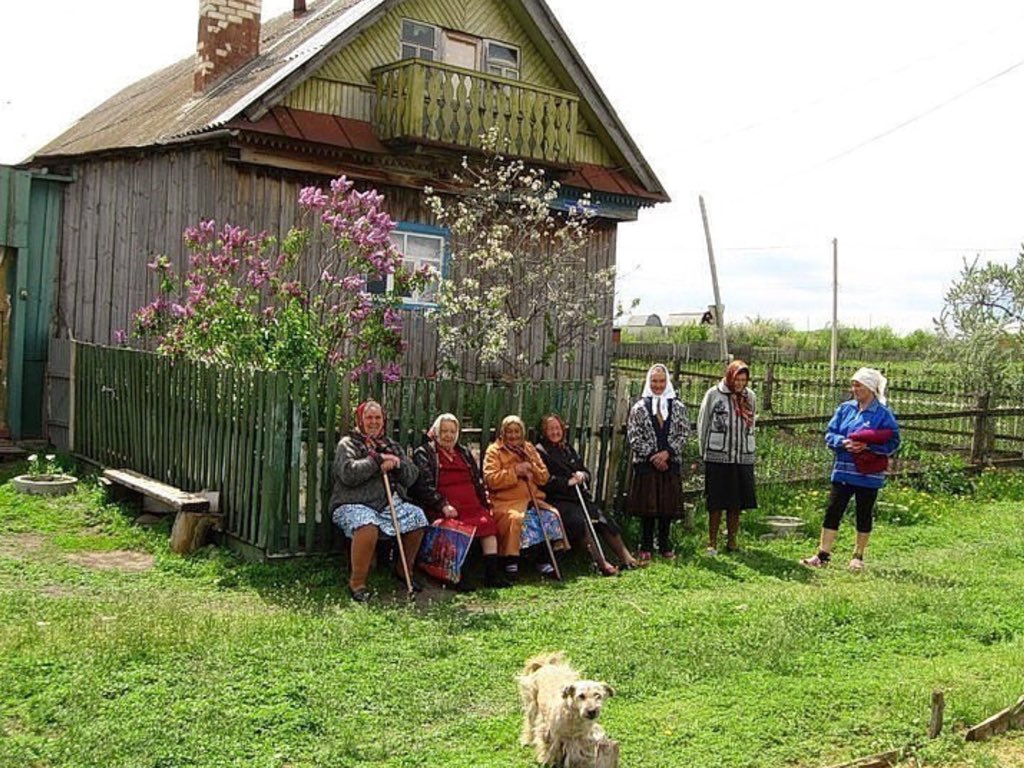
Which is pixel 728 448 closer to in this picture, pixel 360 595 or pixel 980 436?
pixel 360 595

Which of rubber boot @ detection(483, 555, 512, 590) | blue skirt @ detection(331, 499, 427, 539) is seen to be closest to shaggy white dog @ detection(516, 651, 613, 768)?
blue skirt @ detection(331, 499, 427, 539)

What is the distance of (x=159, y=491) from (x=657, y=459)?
4072 millimetres

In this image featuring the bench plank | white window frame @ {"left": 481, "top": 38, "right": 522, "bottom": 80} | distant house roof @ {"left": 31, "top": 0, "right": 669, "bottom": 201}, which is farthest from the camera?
white window frame @ {"left": 481, "top": 38, "right": 522, "bottom": 80}

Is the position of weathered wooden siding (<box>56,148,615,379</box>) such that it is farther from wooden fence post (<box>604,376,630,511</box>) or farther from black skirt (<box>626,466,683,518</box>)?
black skirt (<box>626,466,683,518</box>)

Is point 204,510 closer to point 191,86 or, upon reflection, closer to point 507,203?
point 507,203

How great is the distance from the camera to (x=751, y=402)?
9.62 meters

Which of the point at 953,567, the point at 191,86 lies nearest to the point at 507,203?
the point at 191,86

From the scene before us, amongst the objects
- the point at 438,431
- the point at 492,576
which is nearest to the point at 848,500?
the point at 492,576

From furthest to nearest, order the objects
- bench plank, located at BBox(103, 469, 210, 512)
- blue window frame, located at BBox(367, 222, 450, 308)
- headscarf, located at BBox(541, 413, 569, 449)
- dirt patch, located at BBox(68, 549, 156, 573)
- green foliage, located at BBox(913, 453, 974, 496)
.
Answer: blue window frame, located at BBox(367, 222, 450, 308) < green foliage, located at BBox(913, 453, 974, 496) < headscarf, located at BBox(541, 413, 569, 449) < bench plank, located at BBox(103, 469, 210, 512) < dirt patch, located at BBox(68, 549, 156, 573)

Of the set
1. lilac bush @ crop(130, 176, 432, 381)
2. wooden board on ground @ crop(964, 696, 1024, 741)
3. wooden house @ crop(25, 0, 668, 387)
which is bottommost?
wooden board on ground @ crop(964, 696, 1024, 741)

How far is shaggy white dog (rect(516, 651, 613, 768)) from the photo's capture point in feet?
14.7

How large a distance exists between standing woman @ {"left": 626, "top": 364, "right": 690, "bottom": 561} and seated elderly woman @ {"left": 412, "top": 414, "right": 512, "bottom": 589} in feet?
4.94

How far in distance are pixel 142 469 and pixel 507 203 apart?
5907 mm

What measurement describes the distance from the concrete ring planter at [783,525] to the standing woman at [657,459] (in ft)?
4.84
